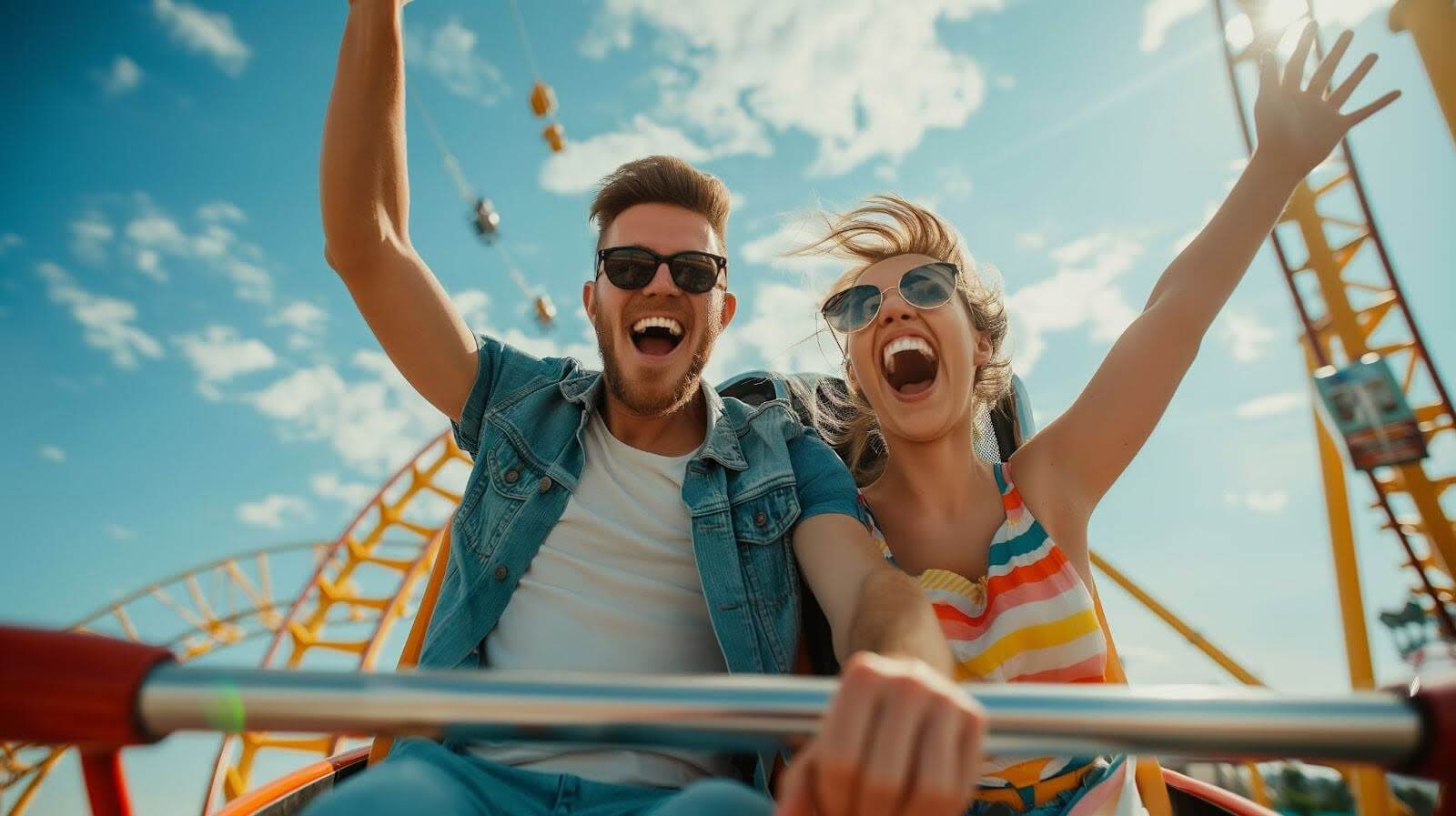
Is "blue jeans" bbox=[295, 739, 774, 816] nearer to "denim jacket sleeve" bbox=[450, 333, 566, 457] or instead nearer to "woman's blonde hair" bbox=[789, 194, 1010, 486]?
"denim jacket sleeve" bbox=[450, 333, 566, 457]

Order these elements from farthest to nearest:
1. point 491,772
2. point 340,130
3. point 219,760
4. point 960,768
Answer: point 219,760
point 340,130
point 491,772
point 960,768

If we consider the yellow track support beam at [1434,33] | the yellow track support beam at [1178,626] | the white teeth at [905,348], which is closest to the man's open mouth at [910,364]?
the white teeth at [905,348]

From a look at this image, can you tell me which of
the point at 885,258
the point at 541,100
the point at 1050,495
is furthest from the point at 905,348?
the point at 541,100

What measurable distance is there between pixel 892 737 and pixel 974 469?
4.57ft

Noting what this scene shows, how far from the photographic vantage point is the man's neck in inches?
76.9

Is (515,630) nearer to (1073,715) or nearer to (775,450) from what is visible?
(775,450)

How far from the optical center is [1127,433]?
5.55ft

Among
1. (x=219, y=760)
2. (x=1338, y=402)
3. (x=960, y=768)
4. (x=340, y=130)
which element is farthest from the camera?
(x=219, y=760)

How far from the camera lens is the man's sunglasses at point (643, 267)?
1.97m

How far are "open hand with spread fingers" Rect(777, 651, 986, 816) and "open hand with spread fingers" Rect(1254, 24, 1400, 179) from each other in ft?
5.68

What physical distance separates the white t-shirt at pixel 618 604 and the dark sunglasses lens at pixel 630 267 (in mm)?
454

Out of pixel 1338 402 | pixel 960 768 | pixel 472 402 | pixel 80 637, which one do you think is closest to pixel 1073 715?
pixel 960 768

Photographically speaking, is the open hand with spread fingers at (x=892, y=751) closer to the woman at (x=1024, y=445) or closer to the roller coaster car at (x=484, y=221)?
the woman at (x=1024, y=445)

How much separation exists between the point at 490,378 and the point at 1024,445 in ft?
4.25
